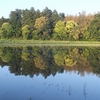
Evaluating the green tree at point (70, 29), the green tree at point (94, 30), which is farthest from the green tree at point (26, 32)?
the green tree at point (94, 30)

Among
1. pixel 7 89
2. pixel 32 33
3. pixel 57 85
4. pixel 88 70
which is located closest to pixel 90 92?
pixel 57 85

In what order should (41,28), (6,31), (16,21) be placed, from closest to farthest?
(41,28)
(6,31)
(16,21)

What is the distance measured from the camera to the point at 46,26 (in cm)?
8062

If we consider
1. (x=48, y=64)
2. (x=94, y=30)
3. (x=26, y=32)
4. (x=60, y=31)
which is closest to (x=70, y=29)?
(x=60, y=31)

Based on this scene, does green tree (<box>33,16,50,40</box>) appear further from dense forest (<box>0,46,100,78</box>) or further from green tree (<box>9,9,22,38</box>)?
dense forest (<box>0,46,100,78</box>)

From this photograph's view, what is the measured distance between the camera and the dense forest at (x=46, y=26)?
75.9m

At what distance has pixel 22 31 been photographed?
262 ft

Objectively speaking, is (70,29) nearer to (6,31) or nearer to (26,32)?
(26,32)

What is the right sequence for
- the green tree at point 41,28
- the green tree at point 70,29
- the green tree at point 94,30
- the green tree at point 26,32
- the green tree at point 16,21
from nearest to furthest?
the green tree at point 94,30, the green tree at point 70,29, the green tree at point 26,32, the green tree at point 41,28, the green tree at point 16,21

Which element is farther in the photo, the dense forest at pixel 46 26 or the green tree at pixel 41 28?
the green tree at pixel 41 28

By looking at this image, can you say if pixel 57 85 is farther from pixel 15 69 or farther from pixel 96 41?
pixel 96 41

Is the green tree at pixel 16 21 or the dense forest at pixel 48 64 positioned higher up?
the green tree at pixel 16 21

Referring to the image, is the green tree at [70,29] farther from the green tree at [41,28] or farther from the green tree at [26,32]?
the green tree at [26,32]

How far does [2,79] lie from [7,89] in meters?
3.65
